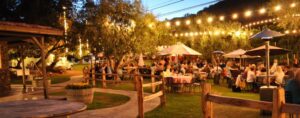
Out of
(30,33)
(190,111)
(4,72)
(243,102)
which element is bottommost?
(190,111)

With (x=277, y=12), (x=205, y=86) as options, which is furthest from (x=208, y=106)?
(x=277, y=12)

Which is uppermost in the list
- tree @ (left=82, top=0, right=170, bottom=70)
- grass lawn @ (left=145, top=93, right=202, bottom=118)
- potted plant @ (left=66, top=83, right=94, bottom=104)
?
tree @ (left=82, top=0, right=170, bottom=70)

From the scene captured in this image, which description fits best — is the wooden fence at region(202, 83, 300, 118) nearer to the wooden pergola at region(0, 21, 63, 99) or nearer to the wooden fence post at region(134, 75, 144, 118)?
the wooden fence post at region(134, 75, 144, 118)

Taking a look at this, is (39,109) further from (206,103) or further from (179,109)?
(179,109)

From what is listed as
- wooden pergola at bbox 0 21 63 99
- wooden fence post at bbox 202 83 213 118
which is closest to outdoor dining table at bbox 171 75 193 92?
wooden pergola at bbox 0 21 63 99

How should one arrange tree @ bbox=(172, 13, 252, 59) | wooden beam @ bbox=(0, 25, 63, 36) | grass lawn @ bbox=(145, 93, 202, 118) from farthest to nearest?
1. tree @ bbox=(172, 13, 252, 59)
2. wooden beam @ bbox=(0, 25, 63, 36)
3. grass lawn @ bbox=(145, 93, 202, 118)

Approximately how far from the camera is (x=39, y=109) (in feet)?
20.5

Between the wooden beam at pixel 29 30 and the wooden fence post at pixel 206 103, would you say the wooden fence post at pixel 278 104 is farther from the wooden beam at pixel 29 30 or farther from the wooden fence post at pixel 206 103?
the wooden beam at pixel 29 30

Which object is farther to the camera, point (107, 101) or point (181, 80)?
point (181, 80)

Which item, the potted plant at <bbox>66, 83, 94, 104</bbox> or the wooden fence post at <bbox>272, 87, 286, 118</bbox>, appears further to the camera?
the potted plant at <bbox>66, 83, 94, 104</bbox>

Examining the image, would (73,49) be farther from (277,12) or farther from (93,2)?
(277,12)

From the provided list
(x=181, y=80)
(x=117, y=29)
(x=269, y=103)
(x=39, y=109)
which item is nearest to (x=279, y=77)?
(x=181, y=80)

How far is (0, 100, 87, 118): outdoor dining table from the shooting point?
5672 mm

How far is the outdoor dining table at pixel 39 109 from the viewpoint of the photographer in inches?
223
